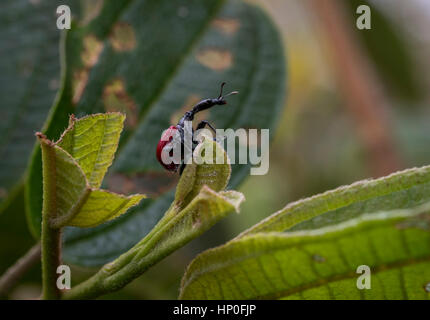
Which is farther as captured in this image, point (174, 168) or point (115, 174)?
point (115, 174)

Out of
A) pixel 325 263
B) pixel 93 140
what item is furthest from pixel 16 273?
pixel 325 263

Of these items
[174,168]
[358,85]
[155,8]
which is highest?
[358,85]

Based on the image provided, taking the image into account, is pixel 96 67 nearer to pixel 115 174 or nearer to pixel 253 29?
pixel 115 174

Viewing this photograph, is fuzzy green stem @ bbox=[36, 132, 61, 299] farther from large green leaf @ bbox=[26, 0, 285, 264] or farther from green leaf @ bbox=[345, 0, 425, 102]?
green leaf @ bbox=[345, 0, 425, 102]

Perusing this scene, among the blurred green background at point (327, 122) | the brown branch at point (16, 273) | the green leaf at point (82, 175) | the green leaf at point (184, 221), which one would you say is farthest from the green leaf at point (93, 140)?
the blurred green background at point (327, 122)

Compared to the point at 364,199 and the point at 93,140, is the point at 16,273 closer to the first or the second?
the point at 93,140

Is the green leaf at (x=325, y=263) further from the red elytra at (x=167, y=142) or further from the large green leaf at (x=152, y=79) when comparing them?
the large green leaf at (x=152, y=79)

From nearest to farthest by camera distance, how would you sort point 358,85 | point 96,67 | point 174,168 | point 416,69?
point 174,168
point 96,67
point 358,85
point 416,69

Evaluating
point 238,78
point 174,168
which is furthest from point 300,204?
point 238,78
